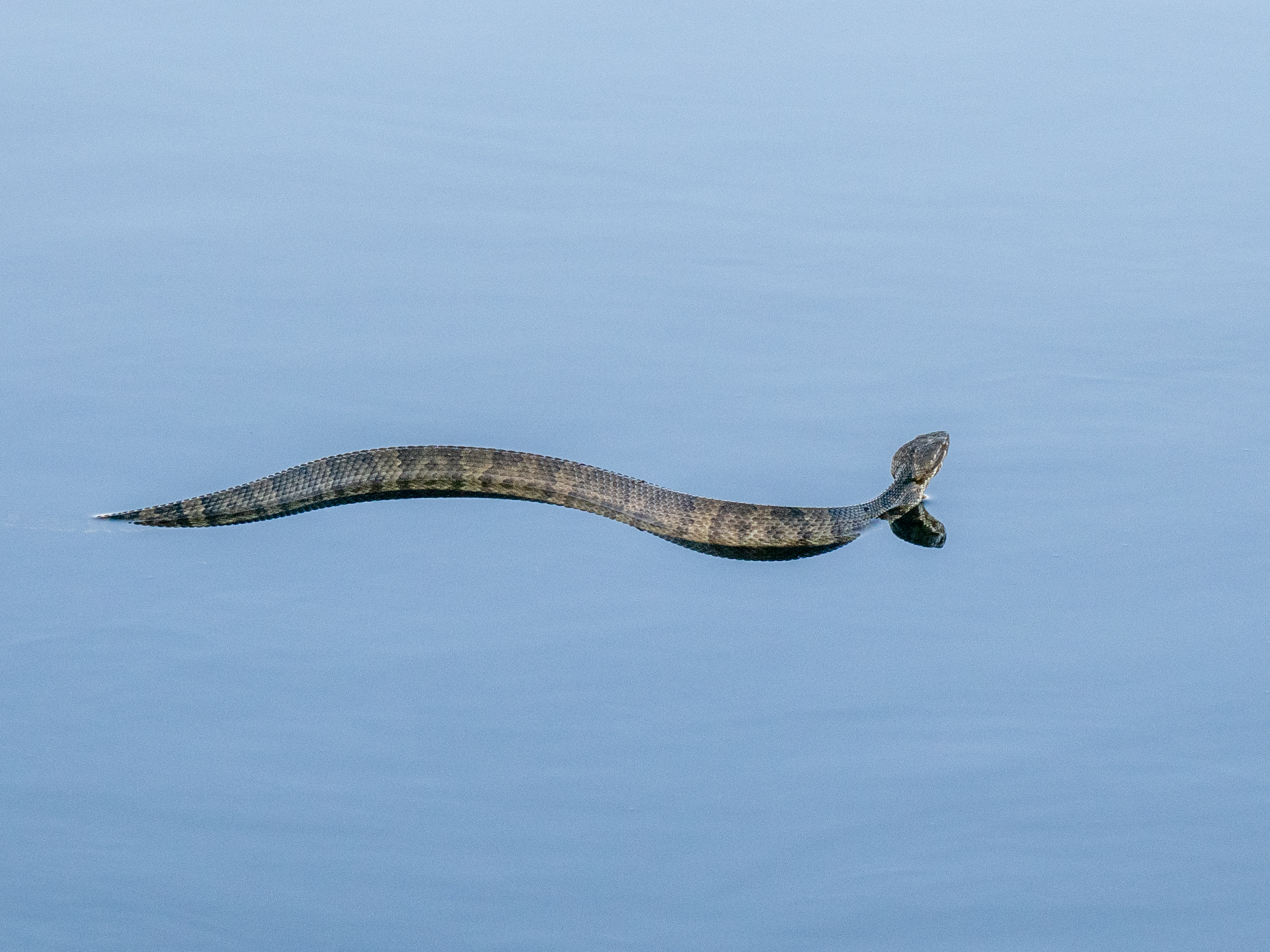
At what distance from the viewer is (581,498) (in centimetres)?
995

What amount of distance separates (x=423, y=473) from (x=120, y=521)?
1892 mm

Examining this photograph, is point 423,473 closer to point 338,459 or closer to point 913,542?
point 338,459

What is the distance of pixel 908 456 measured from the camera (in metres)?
10.0

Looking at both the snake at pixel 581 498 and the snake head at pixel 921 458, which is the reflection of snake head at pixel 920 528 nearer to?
the snake at pixel 581 498

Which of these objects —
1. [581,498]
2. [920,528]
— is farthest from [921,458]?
[581,498]

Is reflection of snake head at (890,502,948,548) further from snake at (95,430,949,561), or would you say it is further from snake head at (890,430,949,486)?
snake head at (890,430,949,486)

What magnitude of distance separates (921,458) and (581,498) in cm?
219

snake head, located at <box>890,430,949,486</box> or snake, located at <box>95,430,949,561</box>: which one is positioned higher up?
snake head, located at <box>890,430,949,486</box>

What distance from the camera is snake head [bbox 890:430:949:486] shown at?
32.5 feet

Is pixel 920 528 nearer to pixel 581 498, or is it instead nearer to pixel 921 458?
pixel 921 458

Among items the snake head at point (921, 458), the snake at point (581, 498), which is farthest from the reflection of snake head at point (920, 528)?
the snake head at point (921, 458)

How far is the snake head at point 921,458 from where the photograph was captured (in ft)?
32.5

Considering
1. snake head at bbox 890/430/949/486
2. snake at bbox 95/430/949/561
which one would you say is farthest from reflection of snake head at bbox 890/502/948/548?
snake head at bbox 890/430/949/486

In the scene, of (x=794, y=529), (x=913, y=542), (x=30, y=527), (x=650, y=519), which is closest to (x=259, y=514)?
(x=30, y=527)
